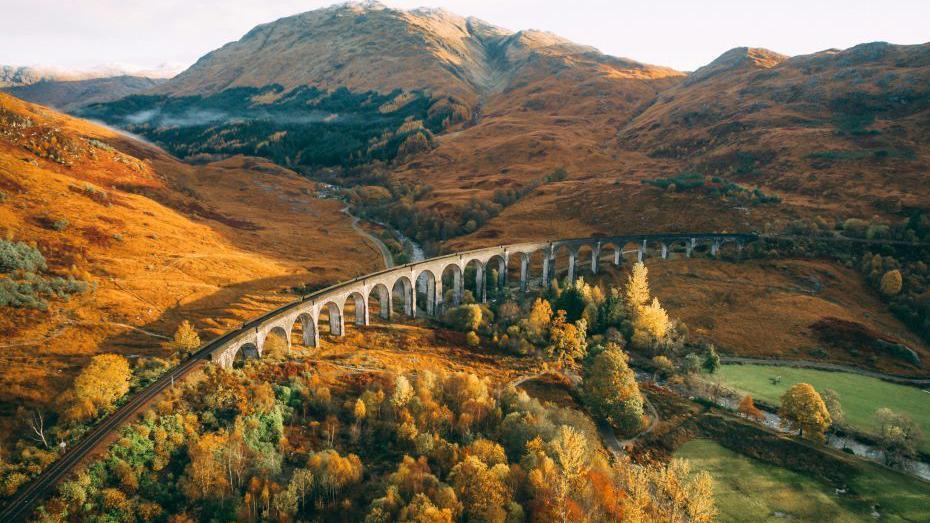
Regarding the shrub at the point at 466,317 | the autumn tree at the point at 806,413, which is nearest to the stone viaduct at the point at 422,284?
the shrub at the point at 466,317

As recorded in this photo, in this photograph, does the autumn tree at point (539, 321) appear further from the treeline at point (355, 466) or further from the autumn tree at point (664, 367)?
the treeline at point (355, 466)

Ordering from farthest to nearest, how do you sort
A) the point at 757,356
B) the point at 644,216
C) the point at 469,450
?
1. the point at 644,216
2. the point at 757,356
3. the point at 469,450

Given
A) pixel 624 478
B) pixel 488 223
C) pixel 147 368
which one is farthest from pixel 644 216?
pixel 147 368

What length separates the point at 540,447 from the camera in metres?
35.8

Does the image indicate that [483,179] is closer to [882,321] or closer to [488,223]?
[488,223]

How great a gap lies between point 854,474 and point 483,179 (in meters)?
163

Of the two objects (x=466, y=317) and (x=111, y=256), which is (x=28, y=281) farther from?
(x=466, y=317)

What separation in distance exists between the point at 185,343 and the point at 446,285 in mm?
57683

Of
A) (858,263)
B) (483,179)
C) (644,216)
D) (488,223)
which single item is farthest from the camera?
(483,179)

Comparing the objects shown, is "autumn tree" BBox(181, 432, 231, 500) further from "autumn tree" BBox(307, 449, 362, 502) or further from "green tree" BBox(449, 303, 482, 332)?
"green tree" BBox(449, 303, 482, 332)

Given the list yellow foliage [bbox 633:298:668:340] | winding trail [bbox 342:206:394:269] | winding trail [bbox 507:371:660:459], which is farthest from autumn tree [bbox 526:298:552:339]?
winding trail [bbox 342:206:394:269]

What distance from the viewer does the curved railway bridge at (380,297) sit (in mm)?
31125

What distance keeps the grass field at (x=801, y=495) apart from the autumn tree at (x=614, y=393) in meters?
6.76

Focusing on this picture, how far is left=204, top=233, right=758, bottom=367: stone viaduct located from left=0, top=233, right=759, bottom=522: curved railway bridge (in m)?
0.10
